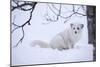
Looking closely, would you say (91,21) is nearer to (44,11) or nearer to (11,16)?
(44,11)

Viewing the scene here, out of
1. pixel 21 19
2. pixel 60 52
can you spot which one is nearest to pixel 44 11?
pixel 21 19

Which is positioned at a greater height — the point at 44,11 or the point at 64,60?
the point at 44,11

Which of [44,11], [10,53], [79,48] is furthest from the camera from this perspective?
[79,48]

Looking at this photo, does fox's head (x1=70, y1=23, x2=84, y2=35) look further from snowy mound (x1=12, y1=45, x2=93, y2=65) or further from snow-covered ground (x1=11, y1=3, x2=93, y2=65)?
snowy mound (x1=12, y1=45, x2=93, y2=65)

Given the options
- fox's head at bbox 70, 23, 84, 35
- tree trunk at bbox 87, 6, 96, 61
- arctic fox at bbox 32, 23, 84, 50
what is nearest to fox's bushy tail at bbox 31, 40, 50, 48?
arctic fox at bbox 32, 23, 84, 50

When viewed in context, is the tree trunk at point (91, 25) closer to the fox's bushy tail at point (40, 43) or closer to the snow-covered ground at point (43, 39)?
the snow-covered ground at point (43, 39)

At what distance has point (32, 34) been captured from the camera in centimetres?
168

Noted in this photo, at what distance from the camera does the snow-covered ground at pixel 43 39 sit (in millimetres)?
1632

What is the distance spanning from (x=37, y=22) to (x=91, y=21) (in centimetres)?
57

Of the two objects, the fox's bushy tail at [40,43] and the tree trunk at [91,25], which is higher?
the tree trunk at [91,25]

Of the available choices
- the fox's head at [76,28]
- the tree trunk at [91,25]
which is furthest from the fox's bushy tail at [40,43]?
the tree trunk at [91,25]

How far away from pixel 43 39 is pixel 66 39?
235mm

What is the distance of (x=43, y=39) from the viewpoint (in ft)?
5.61

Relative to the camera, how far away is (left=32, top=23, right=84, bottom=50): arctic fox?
1.73 m
